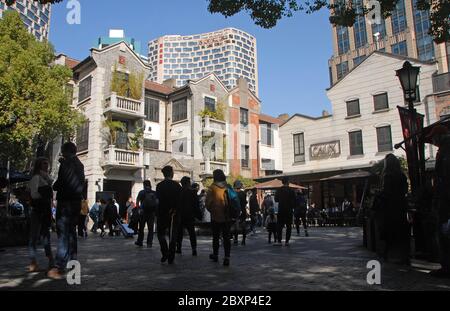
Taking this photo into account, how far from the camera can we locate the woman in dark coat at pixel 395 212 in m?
6.41

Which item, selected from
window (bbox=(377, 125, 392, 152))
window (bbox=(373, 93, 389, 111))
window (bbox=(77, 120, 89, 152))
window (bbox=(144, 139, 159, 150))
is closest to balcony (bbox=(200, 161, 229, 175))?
window (bbox=(144, 139, 159, 150))

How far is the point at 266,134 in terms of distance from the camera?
3941 cm

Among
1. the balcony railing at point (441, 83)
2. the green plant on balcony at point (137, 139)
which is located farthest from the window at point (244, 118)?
the balcony railing at point (441, 83)

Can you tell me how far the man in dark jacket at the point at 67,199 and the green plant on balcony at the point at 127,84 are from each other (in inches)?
880

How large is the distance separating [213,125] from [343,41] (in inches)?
1792

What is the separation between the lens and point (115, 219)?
16125 millimetres

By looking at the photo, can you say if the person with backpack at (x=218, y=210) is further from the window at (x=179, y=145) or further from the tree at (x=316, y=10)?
the window at (x=179, y=145)

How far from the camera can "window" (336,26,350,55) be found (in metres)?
67.9

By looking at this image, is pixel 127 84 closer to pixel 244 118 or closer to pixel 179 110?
pixel 179 110

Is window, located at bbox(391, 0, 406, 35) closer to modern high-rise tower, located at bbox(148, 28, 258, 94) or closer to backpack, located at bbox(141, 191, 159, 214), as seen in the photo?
backpack, located at bbox(141, 191, 159, 214)

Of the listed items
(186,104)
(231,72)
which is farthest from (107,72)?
(231,72)

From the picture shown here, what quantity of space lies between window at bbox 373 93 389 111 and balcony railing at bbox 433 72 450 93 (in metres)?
3.09

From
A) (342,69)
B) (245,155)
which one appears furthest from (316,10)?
(342,69)

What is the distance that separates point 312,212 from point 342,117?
8.62 meters
